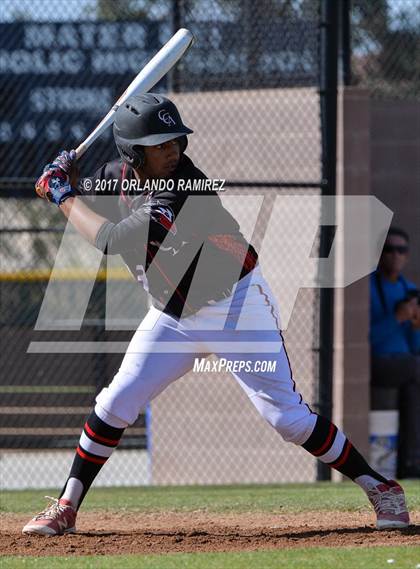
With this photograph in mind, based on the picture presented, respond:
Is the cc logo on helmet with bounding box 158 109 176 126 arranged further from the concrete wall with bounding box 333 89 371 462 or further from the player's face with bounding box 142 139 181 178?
the concrete wall with bounding box 333 89 371 462

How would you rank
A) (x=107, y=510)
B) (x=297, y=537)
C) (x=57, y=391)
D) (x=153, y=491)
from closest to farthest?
(x=297, y=537) < (x=107, y=510) < (x=153, y=491) < (x=57, y=391)

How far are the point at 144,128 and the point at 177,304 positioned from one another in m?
0.79

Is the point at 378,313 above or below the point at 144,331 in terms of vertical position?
below

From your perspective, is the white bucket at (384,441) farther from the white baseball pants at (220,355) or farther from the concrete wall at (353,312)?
the white baseball pants at (220,355)

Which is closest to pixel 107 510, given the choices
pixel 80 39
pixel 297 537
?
pixel 297 537

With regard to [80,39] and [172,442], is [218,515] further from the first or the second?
[80,39]

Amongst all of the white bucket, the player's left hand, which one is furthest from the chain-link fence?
the player's left hand

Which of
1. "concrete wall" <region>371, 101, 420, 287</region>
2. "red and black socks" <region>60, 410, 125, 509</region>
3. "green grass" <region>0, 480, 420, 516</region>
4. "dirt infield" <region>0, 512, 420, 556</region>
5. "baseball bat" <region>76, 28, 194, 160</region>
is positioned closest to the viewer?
"dirt infield" <region>0, 512, 420, 556</region>

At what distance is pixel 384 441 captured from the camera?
911cm

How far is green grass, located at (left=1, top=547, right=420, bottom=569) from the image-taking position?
165 inches

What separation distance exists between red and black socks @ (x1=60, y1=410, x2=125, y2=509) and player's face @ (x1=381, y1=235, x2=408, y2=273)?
14.8 feet

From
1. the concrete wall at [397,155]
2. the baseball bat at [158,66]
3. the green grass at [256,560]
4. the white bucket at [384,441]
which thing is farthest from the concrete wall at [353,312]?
the green grass at [256,560]

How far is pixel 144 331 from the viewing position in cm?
498

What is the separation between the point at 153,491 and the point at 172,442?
1213mm
